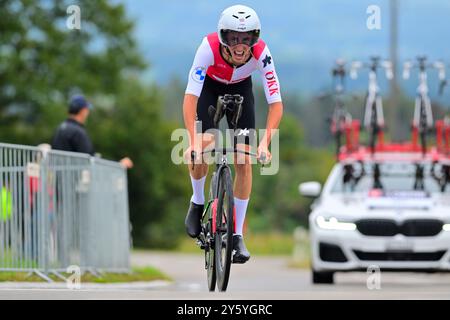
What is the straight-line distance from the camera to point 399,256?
16328 mm

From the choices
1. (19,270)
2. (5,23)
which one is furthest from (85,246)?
(5,23)

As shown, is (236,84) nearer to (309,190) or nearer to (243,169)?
(243,169)

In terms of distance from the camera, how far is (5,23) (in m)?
56.2

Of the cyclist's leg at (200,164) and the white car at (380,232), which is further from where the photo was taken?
the white car at (380,232)

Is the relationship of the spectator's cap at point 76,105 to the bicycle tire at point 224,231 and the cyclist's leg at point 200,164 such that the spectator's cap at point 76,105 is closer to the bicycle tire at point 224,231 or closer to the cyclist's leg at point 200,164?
the cyclist's leg at point 200,164

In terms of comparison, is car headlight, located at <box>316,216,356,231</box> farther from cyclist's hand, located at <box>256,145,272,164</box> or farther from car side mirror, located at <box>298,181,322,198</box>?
cyclist's hand, located at <box>256,145,272,164</box>

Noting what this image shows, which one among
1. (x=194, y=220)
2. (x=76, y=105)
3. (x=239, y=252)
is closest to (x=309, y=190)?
(x=76, y=105)

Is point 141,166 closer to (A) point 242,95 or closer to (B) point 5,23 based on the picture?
(B) point 5,23

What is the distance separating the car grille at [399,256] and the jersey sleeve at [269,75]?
5990 mm

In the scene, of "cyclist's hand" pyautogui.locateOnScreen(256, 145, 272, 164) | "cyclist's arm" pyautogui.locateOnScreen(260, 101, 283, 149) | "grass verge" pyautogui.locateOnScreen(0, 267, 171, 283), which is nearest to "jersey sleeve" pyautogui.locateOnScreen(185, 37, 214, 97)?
"cyclist's arm" pyautogui.locateOnScreen(260, 101, 283, 149)

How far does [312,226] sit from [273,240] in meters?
48.3

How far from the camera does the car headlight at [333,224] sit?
1642 cm

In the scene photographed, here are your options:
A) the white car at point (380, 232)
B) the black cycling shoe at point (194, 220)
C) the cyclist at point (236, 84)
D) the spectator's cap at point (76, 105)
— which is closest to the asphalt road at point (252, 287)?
the white car at point (380, 232)

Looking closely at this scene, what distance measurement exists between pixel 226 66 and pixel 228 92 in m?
0.40
